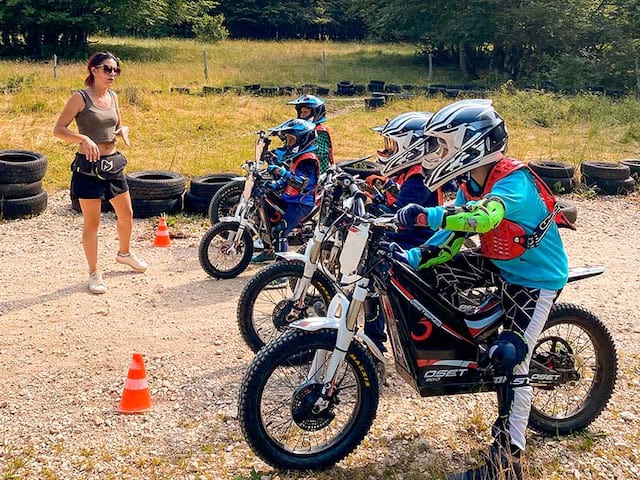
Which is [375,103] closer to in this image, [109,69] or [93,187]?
[109,69]

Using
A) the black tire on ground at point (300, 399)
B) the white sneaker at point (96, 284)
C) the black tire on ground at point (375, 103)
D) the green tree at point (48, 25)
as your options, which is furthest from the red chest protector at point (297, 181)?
the green tree at point (48, 25)

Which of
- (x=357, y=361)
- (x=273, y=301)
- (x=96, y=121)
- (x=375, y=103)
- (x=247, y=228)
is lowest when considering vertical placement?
(x=375, y=103)

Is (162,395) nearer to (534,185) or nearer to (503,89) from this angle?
(534,185)

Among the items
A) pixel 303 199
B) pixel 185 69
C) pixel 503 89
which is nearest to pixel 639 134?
pixel 503 89

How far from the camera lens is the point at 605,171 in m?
11.3

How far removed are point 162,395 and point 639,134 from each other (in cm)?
1533

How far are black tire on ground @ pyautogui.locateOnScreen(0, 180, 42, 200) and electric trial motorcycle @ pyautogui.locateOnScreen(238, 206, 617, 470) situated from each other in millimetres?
6447

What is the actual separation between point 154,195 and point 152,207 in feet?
0.57

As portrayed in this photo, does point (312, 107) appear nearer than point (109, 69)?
No

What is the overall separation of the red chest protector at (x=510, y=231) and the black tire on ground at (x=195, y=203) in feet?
20.0

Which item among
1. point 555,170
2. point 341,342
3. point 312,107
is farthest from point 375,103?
point 341,342

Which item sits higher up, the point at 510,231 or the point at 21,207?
the point at 510,231

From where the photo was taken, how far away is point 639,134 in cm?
1666

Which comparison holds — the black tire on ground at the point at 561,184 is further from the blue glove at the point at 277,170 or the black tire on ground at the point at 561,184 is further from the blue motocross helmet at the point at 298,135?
the blue glove at the point at 277,170
